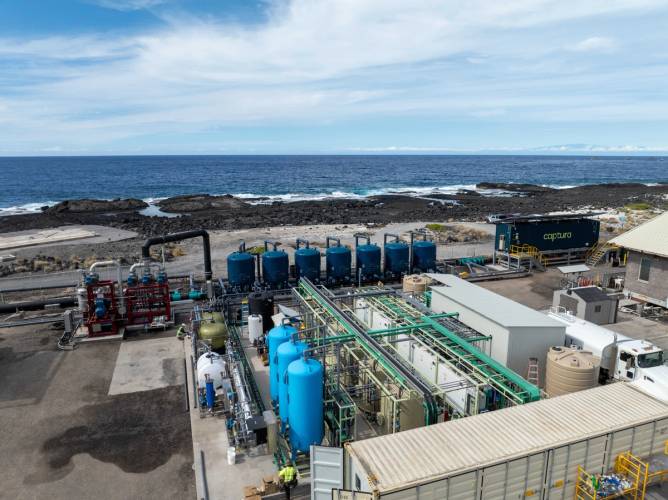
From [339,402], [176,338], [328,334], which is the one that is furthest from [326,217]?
[339,402]

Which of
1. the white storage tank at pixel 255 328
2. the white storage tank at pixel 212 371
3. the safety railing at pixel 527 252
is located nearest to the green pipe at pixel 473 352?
the white storage tank at pixel 255 328

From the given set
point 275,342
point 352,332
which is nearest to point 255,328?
point 275,342

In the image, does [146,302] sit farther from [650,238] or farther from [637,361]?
[650,238]

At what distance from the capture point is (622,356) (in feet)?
57.7

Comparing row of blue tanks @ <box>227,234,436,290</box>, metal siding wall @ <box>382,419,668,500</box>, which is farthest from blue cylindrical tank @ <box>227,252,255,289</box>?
metal siding wall @ <box>382,419,668,500</box>

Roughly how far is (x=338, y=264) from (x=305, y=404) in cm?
1797

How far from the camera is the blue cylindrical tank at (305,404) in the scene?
536 inches

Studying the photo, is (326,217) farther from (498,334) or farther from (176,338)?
(498,334)

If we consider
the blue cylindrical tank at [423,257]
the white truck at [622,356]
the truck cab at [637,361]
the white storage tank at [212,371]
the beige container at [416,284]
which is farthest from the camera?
the blue cylindrical tank at [423,257]

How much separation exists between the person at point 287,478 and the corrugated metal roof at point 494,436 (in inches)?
106

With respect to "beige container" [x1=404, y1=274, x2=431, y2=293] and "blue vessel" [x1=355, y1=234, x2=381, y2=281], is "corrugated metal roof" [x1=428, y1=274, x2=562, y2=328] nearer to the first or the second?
"beige container" [x1=404, y1=274, x2=431, y2=293]

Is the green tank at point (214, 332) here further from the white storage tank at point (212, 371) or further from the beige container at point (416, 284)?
the beige container at point (416, 284)

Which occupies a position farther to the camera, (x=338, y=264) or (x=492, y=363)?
(x=338, y=264)

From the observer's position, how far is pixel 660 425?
11766 mm
